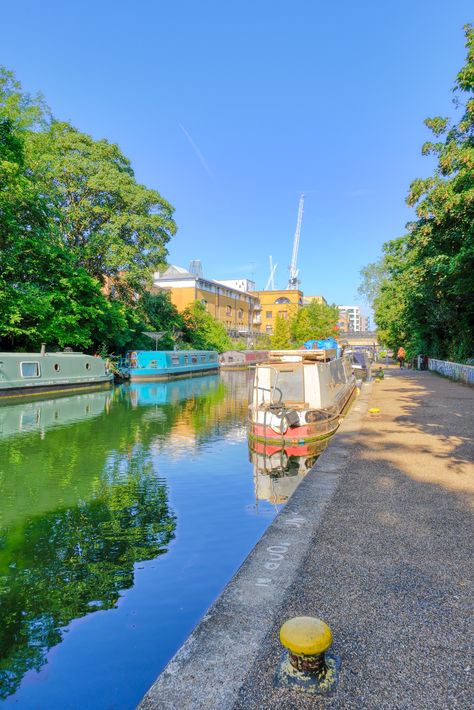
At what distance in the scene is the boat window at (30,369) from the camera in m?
23.4

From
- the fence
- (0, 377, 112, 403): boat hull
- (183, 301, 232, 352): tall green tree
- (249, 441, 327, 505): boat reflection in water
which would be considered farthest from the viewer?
(183, 301, 232, 352): tall green tree

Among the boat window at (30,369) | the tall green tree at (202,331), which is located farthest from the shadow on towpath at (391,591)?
the tall green tree at (202,331)

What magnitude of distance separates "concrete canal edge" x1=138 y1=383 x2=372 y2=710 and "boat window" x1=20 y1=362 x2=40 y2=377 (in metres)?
21.4

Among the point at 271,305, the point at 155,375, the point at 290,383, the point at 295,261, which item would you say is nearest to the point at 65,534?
the point at 290,383

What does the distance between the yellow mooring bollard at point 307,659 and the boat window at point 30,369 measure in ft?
77.7

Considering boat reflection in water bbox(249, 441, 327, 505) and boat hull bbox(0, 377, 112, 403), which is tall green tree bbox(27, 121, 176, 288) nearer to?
boat hull bbox(0, 377, 112, 403)

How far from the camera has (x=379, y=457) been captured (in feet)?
26.2

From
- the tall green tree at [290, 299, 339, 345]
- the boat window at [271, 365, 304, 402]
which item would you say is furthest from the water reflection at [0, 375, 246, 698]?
the tall green tree at [290, 299, 339, 345]

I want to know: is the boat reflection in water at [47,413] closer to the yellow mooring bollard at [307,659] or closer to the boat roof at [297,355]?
the boat roof at [297,355]

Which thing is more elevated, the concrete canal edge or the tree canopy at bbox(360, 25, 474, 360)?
the tree canopy at bbox(360, 25, 474, 360)

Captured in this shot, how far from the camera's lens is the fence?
67.8 feet

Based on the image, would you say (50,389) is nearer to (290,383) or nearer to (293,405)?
(290,383)

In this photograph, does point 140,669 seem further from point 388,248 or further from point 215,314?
point 215,314

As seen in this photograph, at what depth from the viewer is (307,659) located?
Result: 250cm
